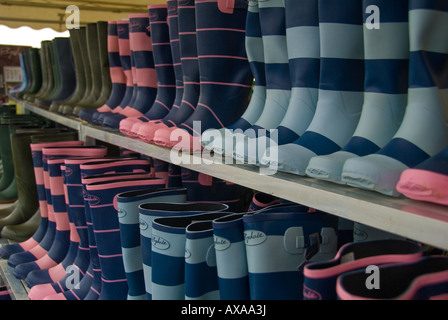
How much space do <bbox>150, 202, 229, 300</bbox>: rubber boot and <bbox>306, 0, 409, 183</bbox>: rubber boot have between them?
1.27 ft

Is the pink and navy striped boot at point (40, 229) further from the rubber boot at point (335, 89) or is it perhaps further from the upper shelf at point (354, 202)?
the rubber boot at point (335, 89)

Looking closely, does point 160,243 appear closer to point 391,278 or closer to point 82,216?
point 391,278

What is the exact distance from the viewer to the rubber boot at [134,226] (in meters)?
1.34

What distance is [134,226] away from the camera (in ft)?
4.45

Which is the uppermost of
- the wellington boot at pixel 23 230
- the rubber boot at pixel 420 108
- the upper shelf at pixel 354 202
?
the rubber boot at pixel 420 108

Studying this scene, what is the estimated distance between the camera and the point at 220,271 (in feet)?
3.22

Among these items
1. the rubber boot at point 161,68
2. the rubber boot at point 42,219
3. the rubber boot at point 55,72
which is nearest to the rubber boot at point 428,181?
the rubber boot at point 161,68

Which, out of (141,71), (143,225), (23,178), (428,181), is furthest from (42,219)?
(428,181)

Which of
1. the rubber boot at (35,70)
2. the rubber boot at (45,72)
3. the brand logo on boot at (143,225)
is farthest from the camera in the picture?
the rubber boot at (35,70)

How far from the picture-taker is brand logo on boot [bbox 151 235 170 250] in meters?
1.10

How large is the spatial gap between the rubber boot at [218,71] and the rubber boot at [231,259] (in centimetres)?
38

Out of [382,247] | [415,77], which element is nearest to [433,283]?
[382,247]

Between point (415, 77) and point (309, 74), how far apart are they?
294 millimetres
